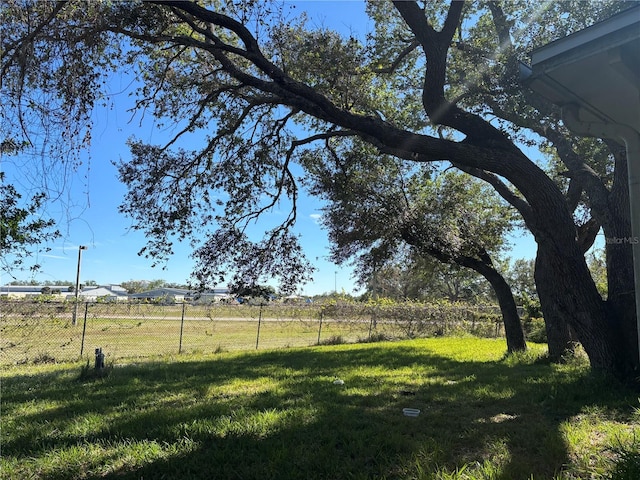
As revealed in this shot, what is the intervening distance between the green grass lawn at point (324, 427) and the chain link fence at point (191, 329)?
4.33m

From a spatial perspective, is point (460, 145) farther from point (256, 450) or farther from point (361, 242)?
point (361, 242)

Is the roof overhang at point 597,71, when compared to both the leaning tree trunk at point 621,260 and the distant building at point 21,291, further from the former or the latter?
the distant building at point 21,291

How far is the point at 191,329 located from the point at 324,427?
17778mm

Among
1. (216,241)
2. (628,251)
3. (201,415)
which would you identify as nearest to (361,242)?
(216,241)

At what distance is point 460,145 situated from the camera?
21.7ft

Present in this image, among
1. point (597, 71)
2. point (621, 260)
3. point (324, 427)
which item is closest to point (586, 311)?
point (621, 260)

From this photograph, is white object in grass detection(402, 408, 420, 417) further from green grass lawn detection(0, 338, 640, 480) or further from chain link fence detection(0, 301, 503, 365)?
chain link fence detection(0, 301, 503, 365)

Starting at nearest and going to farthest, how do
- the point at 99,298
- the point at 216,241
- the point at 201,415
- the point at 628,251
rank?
the point at 201,415
the point at 628,251
the point at 216,241
the point at 99,298

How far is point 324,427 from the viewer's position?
453cm

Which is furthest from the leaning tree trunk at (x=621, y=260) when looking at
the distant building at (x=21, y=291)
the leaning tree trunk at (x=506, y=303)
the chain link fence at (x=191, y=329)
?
the chain link fence at (x=191, y=329)

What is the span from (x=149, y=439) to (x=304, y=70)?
8507 millimetres

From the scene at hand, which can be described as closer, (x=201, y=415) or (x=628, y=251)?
(x=201, y=415)

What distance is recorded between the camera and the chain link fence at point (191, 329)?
39.0ft

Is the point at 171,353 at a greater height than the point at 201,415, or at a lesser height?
lesser
